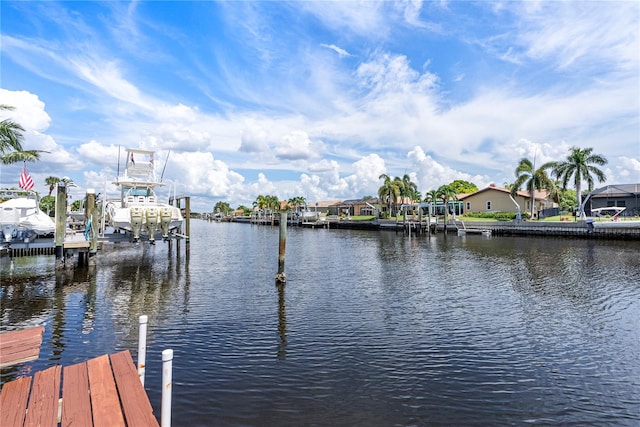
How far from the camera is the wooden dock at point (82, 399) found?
14.4ft

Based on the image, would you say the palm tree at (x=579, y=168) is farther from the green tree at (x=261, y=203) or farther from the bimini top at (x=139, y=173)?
the green tree at (x=261, y=203)

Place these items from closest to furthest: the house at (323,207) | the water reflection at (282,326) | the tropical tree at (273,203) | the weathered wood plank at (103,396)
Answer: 1. the weathered wood plank at (103,396)
2. the water reflection at (282,326)
3. the house at (323,207)
4. the tropical tree at (273,203)

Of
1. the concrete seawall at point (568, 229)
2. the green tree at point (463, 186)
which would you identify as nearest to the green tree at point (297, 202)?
the green tree at point (463, 186)

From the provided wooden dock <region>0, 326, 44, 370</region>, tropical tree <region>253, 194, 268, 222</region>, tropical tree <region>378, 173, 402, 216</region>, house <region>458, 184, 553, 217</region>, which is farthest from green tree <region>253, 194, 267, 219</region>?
wooden dock <region>0, 326, 44, 370</region>

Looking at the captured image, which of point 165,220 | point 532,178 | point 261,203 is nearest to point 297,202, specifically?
point 261,203

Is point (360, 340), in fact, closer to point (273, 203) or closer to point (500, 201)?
point (500, 201)

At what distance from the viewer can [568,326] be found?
12.9 meters

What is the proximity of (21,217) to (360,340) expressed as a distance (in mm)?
21908

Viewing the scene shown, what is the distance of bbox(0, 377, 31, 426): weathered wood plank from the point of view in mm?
4371

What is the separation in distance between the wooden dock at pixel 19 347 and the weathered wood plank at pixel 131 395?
1084 millimetres

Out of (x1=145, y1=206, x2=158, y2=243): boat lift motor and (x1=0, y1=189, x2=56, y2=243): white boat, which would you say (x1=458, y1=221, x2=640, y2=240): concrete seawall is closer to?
(x1=145, y1=206, x2=158, y2=243): boat lift motor

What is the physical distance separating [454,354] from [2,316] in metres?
15.1

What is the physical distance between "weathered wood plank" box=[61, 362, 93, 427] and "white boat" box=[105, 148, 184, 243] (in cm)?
1942

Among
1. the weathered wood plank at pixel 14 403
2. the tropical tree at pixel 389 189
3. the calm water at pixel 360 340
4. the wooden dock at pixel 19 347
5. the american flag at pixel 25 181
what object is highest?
the tropical tree at pixel 389 189
